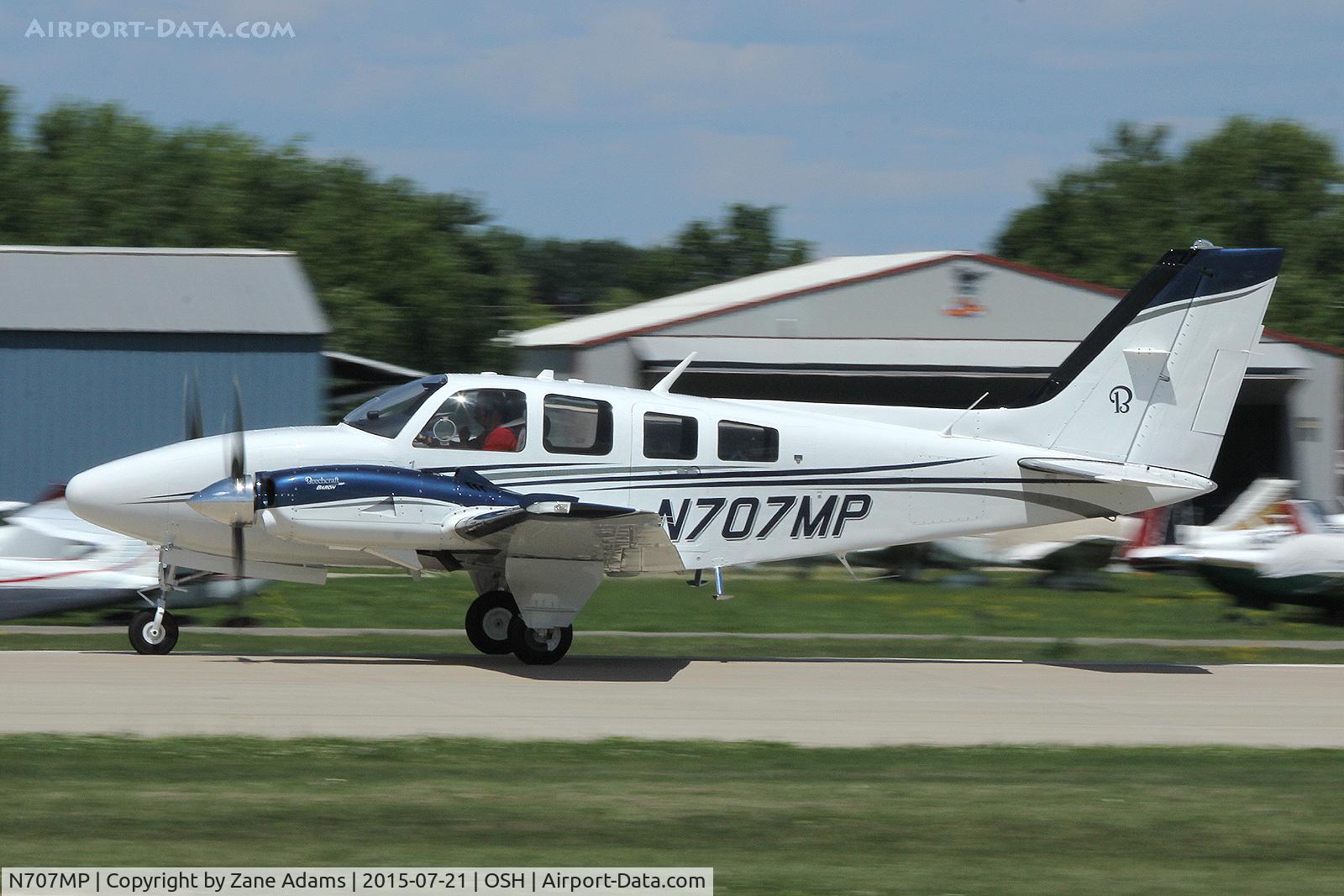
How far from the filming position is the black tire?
13863mm

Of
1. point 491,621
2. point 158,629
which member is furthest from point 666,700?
point 158,629

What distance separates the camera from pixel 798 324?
3100 cm

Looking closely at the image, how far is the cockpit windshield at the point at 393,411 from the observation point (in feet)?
42.7

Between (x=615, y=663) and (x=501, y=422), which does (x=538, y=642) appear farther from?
(x=501, y=422)

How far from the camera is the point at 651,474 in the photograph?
13344mm

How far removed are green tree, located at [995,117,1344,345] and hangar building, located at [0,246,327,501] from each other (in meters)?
40.4

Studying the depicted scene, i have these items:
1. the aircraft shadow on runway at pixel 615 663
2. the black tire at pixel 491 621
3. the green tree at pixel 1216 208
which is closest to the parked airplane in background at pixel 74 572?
the aircraft shadow on runway at pixel 615 663

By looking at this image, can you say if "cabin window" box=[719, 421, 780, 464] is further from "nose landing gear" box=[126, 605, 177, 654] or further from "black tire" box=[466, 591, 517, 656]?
"nose landing gear" box=[126, 605, 177, 654]

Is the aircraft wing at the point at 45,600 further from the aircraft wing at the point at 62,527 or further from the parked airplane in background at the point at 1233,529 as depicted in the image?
the parked airplane in background at the point at 1233,529

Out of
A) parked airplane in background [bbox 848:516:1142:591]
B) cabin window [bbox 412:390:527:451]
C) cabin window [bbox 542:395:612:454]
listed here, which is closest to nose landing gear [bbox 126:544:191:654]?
cabin window [bbox 412:390:527:451]

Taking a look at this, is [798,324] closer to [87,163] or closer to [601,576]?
[601,576]

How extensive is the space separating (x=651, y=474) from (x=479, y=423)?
162cm

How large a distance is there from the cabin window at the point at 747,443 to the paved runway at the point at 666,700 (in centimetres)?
203

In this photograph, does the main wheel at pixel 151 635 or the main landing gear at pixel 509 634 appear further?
the main landing gear at pixel 509 634
